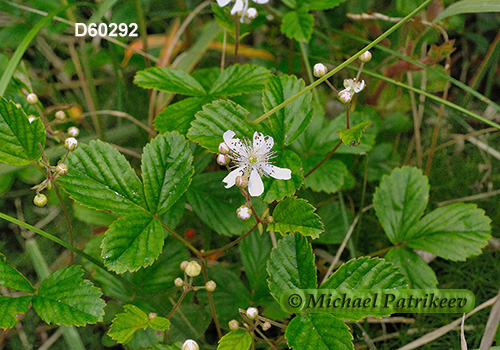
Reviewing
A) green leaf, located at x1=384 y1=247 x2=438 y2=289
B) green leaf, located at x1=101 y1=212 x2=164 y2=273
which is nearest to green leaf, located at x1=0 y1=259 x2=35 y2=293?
green leaf, located at x1=101 y1=212 x2=164 y2=273

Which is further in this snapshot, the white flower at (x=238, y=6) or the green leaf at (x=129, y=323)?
the white flower at (x=238, y=6)

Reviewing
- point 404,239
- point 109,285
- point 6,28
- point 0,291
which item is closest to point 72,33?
point 6,28

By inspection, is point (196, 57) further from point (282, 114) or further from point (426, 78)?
point (426, 78)

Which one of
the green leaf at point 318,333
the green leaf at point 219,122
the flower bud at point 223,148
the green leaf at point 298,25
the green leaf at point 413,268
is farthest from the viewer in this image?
the green leaf at point 298,25

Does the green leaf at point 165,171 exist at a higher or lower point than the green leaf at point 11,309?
higher

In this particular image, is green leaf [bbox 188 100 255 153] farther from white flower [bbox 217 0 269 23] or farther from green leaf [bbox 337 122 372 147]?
white flower [bbox 217 0 269 23]

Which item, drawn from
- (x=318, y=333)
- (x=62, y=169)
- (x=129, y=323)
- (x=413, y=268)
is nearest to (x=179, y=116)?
(x=62, y=169)


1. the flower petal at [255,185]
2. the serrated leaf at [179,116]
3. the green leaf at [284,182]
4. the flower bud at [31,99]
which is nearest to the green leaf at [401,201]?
the green leaf at [284,182]

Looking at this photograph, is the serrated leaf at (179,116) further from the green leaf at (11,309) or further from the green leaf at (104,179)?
the green leaf at (11,309)
